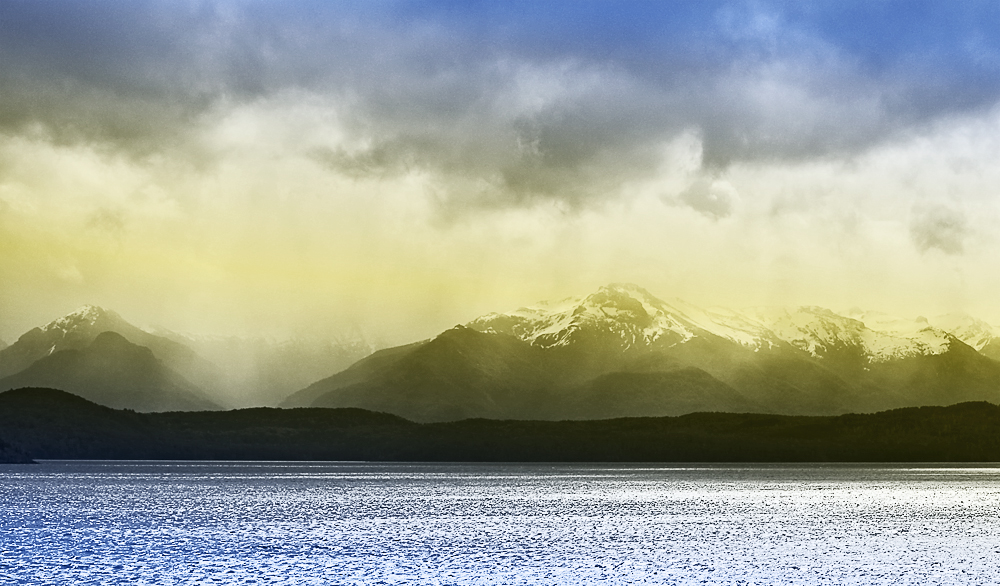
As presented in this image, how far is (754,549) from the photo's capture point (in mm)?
71312

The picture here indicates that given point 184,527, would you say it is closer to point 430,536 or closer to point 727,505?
point 430,536

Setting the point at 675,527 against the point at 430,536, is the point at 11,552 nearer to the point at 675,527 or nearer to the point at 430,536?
the point at 430,536

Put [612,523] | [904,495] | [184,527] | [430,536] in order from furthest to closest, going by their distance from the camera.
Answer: [904,495] → [612,523] → [184,527] → [430,536]

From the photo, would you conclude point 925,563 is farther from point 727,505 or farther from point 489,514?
point 727,505

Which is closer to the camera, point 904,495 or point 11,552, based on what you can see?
point 11,552

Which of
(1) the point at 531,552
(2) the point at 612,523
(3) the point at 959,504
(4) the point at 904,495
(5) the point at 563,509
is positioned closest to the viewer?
(1) the point at 531,552

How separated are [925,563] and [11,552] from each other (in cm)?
5493

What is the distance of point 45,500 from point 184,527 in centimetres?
5206

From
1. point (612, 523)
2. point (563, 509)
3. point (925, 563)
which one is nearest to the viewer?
point (925, 563)

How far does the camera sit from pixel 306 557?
2576 inches

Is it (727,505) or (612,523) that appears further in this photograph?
(727,505)

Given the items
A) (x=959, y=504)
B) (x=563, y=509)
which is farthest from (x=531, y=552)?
(x=959, y=504)

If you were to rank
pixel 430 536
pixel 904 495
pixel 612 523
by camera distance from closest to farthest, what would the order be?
pixel 430 536, pixel 612 523, pixel 904 495

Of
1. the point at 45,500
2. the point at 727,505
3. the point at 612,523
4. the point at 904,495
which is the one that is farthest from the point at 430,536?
the point at 904,495
